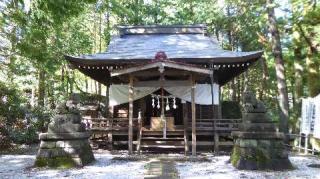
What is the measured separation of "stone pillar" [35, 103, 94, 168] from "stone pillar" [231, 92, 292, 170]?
13.1ft

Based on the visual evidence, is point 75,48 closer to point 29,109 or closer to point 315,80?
point 29,109

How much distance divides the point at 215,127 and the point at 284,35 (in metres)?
8.03

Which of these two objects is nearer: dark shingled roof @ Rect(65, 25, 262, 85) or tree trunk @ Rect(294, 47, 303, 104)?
dark shingled roof @ Rect(65, 25, 262, 85)

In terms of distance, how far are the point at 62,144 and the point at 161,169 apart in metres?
2.57

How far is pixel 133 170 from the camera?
Answer: 909cm

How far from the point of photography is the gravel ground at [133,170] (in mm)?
8273

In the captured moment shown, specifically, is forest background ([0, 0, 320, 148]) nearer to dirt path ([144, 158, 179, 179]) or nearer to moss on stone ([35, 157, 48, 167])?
moss on stone ([35, 157, 48, 167])

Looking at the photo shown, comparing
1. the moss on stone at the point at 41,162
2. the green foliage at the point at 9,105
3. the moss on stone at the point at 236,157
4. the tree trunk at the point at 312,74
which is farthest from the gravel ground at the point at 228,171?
the green foliage at the point at 9,105

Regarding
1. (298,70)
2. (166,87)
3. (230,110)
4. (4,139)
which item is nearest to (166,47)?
(166,87)

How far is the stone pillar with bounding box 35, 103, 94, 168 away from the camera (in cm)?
948

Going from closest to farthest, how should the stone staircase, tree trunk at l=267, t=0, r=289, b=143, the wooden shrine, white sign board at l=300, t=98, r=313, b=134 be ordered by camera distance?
the wooden shrine
the stone staircase
white sign board at l=300, t=98, r=313, b=134
tree trunk at l=267, t=0, r=289, b=143

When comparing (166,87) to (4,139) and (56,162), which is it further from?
(4,139)

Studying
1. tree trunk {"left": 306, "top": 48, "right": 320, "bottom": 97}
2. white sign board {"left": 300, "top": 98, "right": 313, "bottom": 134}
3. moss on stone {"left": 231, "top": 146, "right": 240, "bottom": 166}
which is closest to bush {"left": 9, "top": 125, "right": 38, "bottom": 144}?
moss on stone {"left": 231, "top": 146, "right": 240, "bottom": 166}

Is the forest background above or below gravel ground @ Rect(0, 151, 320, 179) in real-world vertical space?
above
